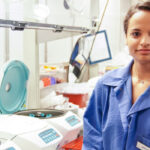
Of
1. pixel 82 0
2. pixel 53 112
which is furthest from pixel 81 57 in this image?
pixel 53 112

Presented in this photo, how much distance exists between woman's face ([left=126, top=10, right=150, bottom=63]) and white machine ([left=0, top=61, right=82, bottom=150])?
0.58 metres

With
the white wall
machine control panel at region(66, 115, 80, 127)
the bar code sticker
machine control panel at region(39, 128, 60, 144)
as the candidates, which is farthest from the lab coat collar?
the white wall

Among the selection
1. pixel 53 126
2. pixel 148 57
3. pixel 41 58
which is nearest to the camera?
pixel 148 57

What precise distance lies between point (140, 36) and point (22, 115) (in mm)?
866

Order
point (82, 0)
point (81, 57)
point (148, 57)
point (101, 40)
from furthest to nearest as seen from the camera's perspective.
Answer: point (101, 40) < point (81, 57) < point (82, 0) < point (148, 57)

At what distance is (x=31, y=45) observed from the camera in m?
1.78

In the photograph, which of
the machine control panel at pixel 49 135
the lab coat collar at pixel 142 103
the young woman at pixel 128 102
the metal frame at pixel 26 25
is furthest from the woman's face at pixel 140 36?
the metal frame at pixel 26 25

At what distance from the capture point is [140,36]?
94 centimetres

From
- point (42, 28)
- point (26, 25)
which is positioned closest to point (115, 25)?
point (42, 28)

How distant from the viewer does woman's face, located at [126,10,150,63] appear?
915 millimetres

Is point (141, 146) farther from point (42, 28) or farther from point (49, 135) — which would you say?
point (42, 28)

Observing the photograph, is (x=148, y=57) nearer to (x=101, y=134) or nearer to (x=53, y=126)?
(x=101, y=134)

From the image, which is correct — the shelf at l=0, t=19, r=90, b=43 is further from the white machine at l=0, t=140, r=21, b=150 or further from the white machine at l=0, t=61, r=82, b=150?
the white machine at l=0, t=140, r=21, b=150

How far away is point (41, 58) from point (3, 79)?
84 cm
